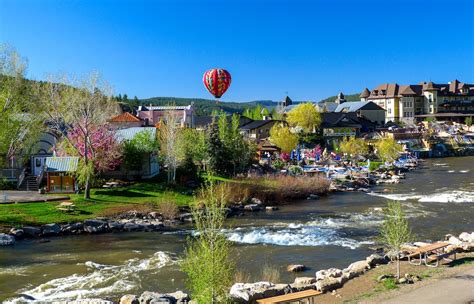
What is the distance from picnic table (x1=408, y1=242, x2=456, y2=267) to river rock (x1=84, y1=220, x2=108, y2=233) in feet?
52.7

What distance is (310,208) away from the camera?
33281 millimetres

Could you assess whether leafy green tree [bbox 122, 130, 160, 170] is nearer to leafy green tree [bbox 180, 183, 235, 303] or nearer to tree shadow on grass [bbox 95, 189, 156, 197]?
tree shadow on grass [bbox 95, 189, 156, 197]

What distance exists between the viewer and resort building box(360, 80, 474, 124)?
11325 cm

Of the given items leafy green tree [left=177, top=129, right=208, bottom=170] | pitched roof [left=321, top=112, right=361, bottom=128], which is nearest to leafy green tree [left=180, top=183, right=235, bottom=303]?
leafy green tree [left=177, top=129, right=208, bottom=170]

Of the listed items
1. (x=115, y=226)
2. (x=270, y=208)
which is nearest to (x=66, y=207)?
(x=115, y=226)

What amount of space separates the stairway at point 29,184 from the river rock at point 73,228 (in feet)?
32.6

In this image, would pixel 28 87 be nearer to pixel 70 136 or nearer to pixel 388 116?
pixel 70 136

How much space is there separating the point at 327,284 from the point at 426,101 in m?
111

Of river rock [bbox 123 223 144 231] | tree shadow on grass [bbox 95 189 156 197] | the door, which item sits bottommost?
river rock [bbox 123 223 144 231]

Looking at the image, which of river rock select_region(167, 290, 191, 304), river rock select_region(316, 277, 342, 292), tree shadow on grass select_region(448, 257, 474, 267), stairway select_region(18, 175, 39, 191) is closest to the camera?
river rock select_region(167, 290, 191, 304)

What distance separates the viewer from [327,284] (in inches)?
584

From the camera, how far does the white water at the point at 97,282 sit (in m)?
16.1

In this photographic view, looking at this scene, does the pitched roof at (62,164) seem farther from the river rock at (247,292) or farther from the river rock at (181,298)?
the river rock at (247,292)

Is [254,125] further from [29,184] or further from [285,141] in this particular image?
[29,184]
